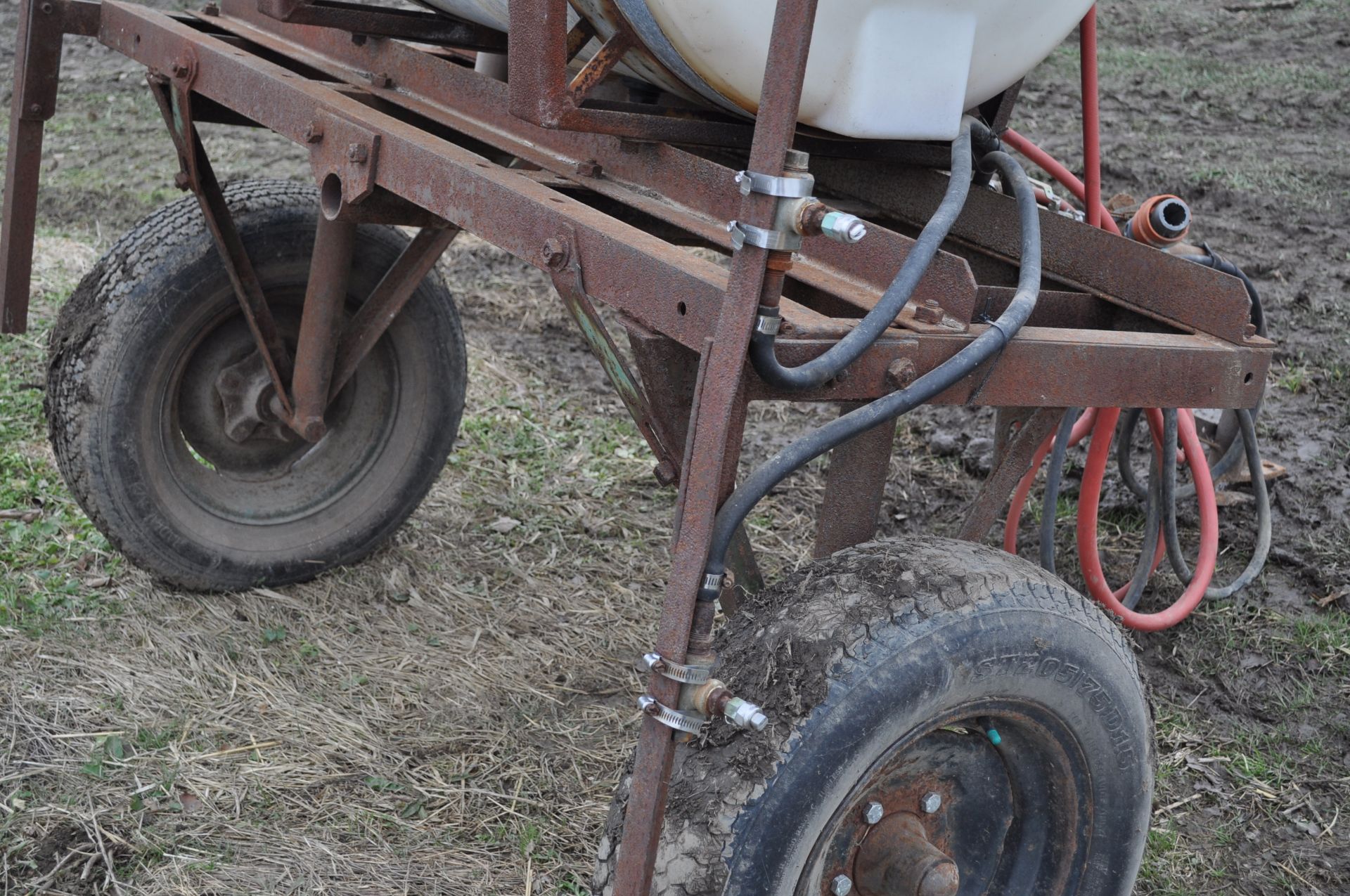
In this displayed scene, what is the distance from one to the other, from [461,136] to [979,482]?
1993 mm

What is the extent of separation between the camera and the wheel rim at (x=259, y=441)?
3.11 m

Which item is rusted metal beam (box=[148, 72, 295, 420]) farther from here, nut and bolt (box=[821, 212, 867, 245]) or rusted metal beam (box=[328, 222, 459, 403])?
nut and bolt (box=[821, 212, 867, 245])

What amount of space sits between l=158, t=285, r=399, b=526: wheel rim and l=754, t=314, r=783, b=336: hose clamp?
2.01 metres

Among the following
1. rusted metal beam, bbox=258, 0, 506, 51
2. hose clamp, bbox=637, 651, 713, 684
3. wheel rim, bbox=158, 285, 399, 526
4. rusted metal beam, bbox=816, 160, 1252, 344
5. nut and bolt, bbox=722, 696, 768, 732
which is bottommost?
wheel rim, bbox=158, 285, 399, 526

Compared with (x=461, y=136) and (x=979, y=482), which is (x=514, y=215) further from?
(x=979, y=482)

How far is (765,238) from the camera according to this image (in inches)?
53.2

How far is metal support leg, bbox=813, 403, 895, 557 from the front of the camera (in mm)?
1875

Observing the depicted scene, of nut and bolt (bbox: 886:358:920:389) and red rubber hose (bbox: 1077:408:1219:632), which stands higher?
nut and bolt (bbox: 886:358:920:389)

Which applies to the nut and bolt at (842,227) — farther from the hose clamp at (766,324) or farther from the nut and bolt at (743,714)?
the nut and bolt at (743,714)

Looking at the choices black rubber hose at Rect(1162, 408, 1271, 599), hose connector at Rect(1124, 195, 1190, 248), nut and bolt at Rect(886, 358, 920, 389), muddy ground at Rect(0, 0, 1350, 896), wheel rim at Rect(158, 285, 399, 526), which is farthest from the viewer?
wheel rim at Rect(158, 285, 399, 526)

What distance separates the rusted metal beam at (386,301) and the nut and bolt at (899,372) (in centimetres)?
136

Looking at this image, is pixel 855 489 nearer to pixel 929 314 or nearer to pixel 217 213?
pixel 929 314

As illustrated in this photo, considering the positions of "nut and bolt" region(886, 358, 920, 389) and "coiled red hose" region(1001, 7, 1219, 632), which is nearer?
"nut and bolt" region(886, 358, 920, 389)

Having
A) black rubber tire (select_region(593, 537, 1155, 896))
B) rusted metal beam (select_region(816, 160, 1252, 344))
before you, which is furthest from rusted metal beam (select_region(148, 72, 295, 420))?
black rubber tire (select_region(593, 537, 1155, 896))
